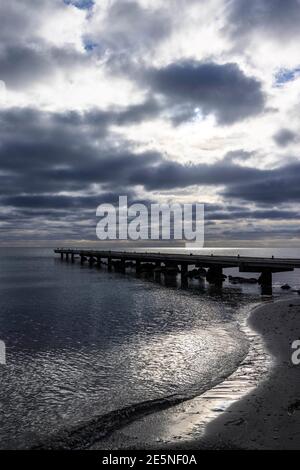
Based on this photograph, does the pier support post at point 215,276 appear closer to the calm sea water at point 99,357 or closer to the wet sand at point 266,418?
the calm sea water at point 99,357

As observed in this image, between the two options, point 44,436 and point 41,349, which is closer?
point 44,436

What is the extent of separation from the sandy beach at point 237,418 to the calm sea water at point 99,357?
4.04 feet

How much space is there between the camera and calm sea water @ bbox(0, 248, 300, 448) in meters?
11.0

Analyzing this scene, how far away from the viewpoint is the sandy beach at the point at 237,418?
8445 millimetres

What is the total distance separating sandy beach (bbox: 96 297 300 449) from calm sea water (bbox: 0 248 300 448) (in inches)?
48.5

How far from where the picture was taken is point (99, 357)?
648 inches

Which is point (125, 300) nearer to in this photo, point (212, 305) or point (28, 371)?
point (212, 305)

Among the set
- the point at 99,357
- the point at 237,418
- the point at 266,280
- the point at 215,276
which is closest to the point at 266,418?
the point at 237,418

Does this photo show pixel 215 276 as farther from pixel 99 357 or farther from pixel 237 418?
pixel 237 418

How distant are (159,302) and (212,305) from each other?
5064mm

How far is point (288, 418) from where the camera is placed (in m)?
9.36

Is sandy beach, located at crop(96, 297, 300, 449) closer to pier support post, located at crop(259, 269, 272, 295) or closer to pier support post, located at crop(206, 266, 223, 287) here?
pier support post, located at crop(259, 269, 272, 295)

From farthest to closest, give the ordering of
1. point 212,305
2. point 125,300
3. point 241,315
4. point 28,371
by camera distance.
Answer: point 125,300 < point 212,305 < point 241,315 < point 28,371

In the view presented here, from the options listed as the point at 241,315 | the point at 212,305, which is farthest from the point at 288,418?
the point at 212,305
